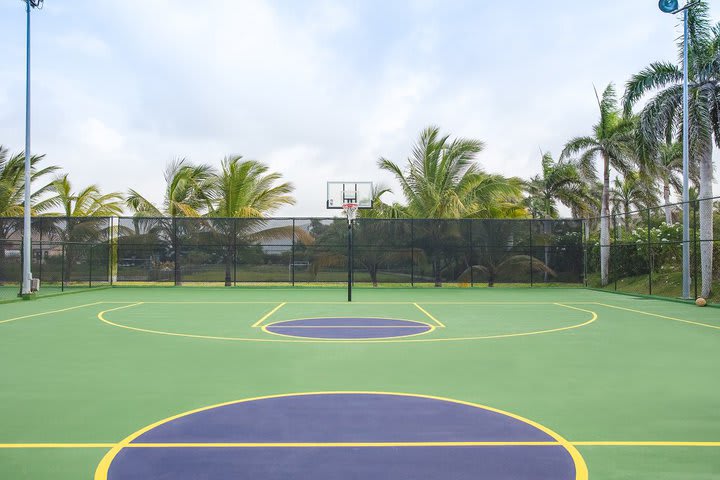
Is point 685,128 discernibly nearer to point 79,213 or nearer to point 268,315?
point 268,315

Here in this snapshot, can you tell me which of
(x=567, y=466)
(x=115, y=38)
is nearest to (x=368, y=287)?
(x=115, y=38)

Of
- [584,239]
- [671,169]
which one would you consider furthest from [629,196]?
[584,239]

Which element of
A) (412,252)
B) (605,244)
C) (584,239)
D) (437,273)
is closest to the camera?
(605,244)

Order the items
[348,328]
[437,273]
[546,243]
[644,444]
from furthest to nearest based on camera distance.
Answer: [546,243]
[437,273]
[348,328]
[644,444]

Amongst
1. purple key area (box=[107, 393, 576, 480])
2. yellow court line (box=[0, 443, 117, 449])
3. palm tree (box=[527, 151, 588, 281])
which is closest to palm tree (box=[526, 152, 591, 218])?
palm tree (box=[527, 151, 588, 281])

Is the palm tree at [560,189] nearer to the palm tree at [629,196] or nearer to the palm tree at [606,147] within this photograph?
the palm tree at [606,147]

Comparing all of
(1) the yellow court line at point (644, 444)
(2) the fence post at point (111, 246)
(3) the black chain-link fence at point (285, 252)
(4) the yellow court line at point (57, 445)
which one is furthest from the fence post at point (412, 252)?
(4) the yellow court line at point (57, 445)

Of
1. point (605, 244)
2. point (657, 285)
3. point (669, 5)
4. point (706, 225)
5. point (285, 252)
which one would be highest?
point (669, 5)

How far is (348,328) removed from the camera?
10.0 meters

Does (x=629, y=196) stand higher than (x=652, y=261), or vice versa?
(x=629, y=196)

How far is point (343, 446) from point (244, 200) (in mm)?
19791

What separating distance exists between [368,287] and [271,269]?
3.72 metres

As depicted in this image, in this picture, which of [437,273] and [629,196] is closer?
[437,273]

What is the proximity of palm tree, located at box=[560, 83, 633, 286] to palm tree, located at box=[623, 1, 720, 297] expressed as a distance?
10.8 ft
